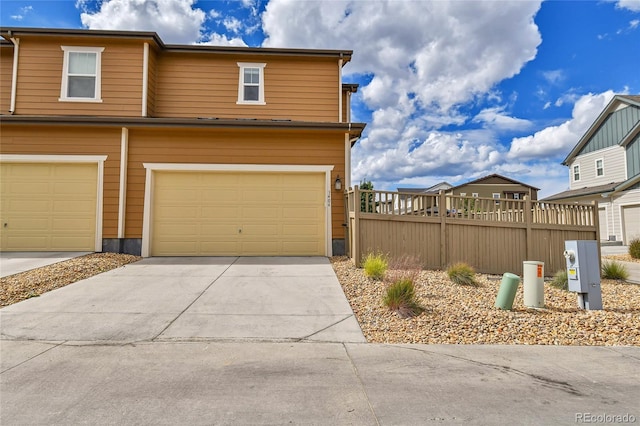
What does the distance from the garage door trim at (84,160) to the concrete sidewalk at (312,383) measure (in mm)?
6303

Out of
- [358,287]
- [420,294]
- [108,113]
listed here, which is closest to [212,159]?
[108,113]

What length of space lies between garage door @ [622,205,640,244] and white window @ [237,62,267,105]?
18197 millimetres

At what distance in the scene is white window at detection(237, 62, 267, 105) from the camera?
11.5m

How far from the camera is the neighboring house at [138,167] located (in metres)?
9.55

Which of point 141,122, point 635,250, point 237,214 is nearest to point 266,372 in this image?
point 237,214

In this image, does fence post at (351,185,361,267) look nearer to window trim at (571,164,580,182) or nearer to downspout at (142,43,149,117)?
downspout at (142,43,149,117)

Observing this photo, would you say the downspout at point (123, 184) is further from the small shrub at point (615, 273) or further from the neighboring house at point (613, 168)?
the neighboring house at point (613, 168)

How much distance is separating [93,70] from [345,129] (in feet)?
25.7

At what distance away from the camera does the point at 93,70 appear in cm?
1059

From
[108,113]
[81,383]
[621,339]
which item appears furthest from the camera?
[108,113]

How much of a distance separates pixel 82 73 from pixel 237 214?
646cm

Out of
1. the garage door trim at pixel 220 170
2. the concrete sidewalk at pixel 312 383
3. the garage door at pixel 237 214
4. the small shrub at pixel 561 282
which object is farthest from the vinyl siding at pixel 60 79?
the small shrub at pixel 561 282

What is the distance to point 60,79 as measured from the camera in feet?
34.4

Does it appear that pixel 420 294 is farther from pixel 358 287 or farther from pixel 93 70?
pixel 93 70
